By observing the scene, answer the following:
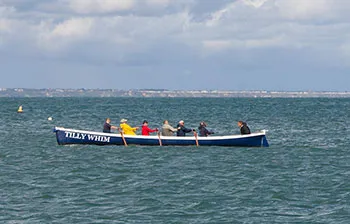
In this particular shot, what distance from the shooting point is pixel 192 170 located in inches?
1330

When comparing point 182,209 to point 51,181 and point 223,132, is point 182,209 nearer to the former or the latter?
point 51,181

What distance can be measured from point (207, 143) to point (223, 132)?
2058 centimetres

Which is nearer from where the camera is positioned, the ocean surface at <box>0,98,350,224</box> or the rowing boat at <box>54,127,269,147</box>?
the ocean surface at <box>0,98,350,224</box>

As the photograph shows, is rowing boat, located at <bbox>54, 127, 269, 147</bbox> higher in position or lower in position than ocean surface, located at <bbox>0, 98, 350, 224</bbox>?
higher

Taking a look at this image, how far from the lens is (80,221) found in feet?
73.1

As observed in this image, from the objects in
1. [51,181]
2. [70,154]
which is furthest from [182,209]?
[70,154]

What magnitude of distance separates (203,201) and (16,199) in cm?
682

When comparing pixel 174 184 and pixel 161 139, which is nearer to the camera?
pixel 174 184

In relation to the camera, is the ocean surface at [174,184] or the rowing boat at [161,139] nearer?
the ocean surface at [174,184]

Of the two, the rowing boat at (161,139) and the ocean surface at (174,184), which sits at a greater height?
the rowing boat at (161,139)

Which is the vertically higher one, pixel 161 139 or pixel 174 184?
pixel 161 139

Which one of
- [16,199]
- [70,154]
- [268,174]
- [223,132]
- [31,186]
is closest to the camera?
[16,199]

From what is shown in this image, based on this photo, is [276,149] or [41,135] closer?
[276,149]

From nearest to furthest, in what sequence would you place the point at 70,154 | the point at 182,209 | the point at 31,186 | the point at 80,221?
the point at 80,221, the point at 182,209, the point at 31,186, the point at 70,154
